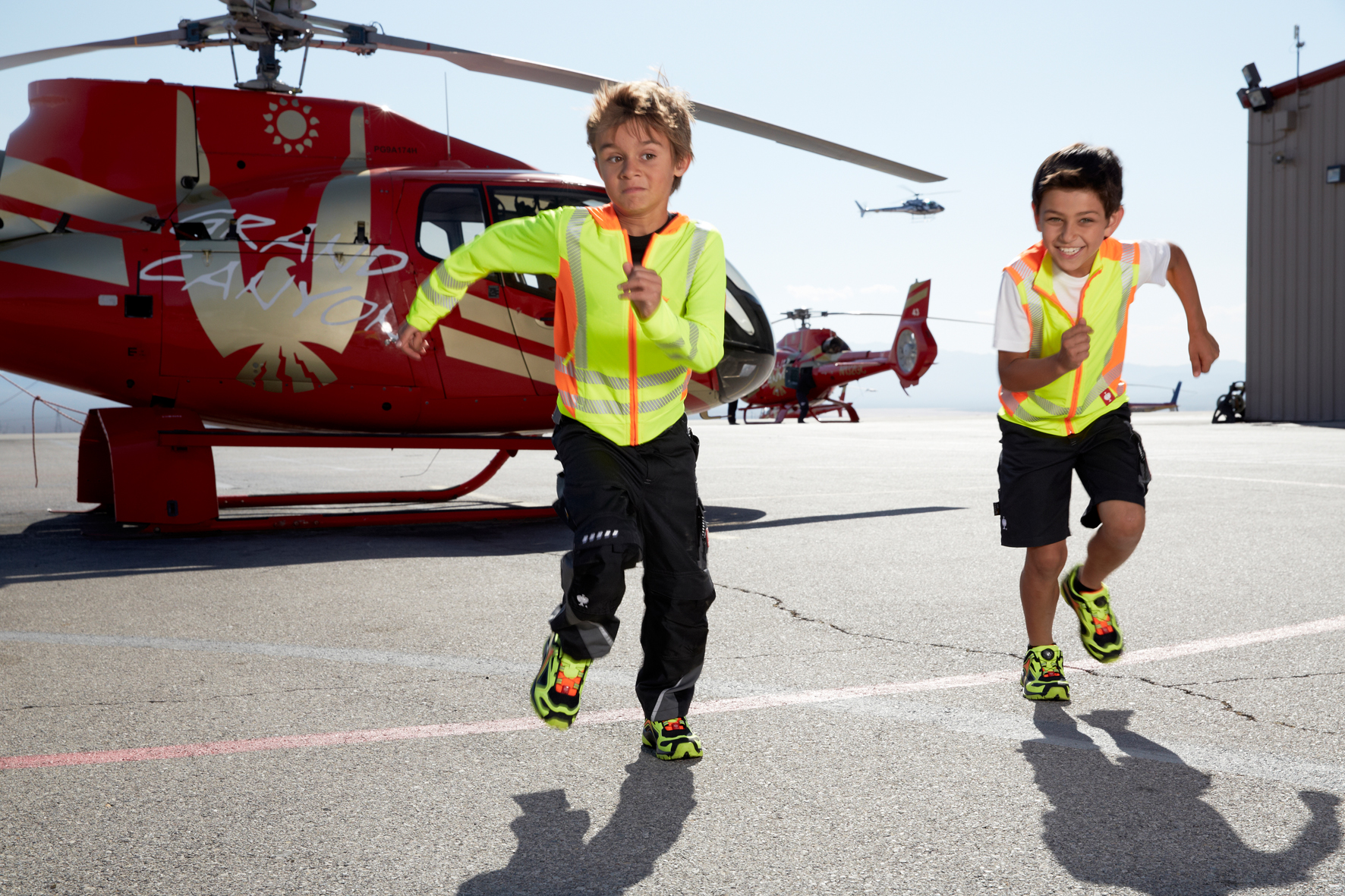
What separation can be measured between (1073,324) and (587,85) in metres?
5.15

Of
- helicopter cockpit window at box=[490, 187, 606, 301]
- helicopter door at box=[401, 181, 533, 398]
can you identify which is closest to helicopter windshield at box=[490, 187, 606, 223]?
helicopter cockpit window at box=[490, 187, 606, 301]

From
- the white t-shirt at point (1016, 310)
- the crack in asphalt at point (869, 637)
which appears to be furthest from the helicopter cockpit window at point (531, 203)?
the white t-shirt at point (1016, 310)

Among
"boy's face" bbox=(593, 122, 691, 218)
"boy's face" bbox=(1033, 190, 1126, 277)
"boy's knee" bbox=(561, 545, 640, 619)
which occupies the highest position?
"boy's face" bbox=(593, 122, 691, 218)

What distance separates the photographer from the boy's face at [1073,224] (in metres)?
3.02

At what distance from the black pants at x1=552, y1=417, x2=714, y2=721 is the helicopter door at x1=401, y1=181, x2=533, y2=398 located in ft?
15.1

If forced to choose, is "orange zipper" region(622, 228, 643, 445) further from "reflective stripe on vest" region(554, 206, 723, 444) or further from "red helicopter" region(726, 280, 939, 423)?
"red helicopter" region(726, 280, 939, 423)

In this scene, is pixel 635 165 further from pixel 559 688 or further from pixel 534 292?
pixel 534 292

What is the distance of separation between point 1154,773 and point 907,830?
719 mm

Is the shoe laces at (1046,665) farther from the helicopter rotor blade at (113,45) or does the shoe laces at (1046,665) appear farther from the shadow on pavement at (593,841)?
the helicopter rotor blade at (113,45)

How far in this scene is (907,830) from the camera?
214 centimetres

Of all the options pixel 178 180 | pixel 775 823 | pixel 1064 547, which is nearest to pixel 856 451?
pixel 178 180

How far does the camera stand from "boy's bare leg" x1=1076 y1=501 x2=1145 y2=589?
3.17 metres

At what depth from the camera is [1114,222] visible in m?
3.12

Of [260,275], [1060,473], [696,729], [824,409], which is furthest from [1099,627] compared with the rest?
[824,409]
